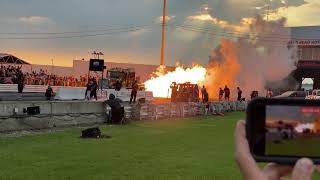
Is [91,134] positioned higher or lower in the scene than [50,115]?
lower

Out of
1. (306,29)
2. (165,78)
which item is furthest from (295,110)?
(306,29)

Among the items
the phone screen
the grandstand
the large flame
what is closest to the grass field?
the phone screen

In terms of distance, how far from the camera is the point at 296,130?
6.07 feet

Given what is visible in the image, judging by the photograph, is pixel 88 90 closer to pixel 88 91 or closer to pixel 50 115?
pixel 88 91

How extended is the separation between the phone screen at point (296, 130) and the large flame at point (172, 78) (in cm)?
5169

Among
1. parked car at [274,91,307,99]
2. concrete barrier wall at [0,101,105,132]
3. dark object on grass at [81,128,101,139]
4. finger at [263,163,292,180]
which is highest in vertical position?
parked car at [274,91,307,99]

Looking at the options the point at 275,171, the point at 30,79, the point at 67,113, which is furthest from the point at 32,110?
the point at 30,79

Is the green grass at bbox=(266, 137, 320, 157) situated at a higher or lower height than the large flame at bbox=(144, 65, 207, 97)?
lower

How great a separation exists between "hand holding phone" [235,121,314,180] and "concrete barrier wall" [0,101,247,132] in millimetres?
18545

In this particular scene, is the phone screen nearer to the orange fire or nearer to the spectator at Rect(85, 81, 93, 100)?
the spectator at Rect(85, 81, 93, 100)

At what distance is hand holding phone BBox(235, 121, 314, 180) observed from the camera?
1.77 m

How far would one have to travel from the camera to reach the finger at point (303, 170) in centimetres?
176

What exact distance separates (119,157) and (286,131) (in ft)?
40.6

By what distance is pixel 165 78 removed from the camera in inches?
2224
